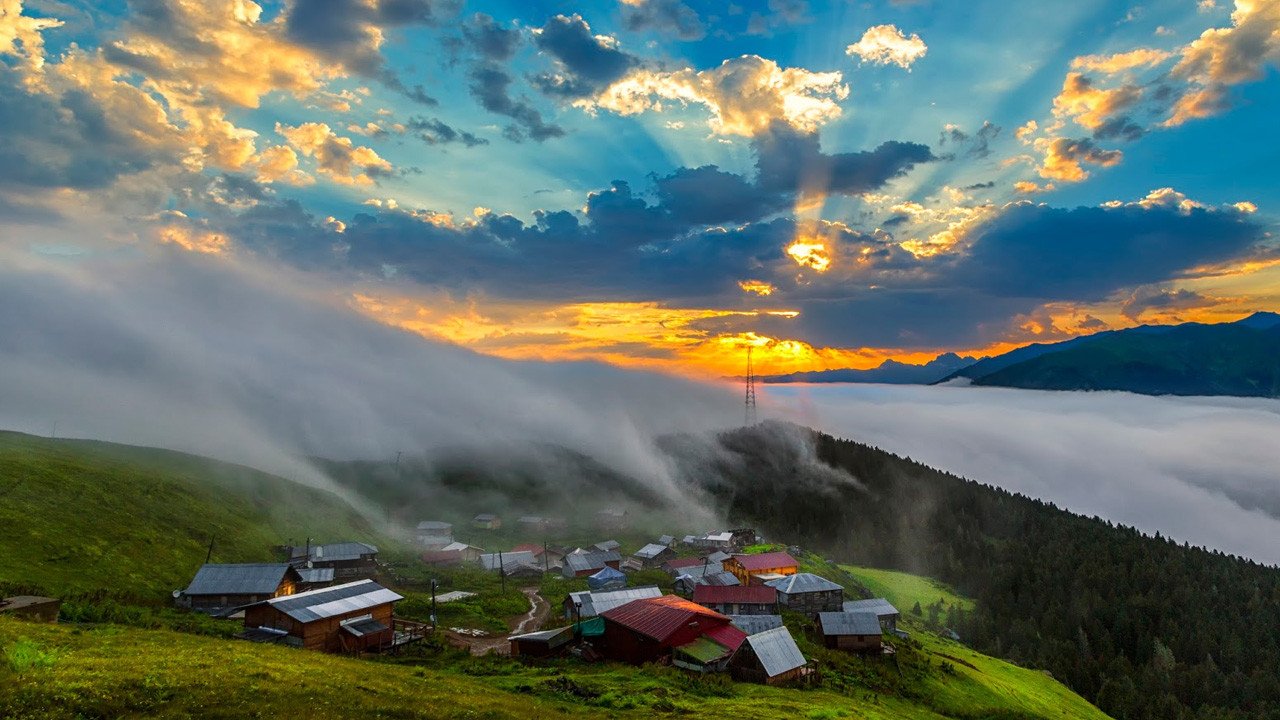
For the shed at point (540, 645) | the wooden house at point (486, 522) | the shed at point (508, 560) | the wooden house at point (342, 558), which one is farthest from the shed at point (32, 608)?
the wooden house at point (486, 522)

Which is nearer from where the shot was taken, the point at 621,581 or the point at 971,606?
the point at 621,581

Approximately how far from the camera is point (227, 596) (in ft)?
230

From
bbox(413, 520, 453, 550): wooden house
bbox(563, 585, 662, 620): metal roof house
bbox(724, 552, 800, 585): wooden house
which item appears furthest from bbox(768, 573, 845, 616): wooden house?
bbox(413, 520, 453, 550): wooden house

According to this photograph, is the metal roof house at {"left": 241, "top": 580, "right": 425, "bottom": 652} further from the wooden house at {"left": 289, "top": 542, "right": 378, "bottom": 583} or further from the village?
the wooden house at {"left": 289, "top": 542, "right": 378, "bottom": 583}

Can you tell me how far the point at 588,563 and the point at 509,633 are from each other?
56.0 meters

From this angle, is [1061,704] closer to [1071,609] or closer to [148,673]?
[1071,609]

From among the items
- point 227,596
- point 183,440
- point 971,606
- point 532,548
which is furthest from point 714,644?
point 183,440

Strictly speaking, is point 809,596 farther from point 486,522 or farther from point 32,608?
point 486,522

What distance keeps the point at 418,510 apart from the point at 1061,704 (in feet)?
531

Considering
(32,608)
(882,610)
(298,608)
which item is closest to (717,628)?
(298,608)

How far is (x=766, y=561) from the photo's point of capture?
394 feet

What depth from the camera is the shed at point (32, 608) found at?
42866 millimetres

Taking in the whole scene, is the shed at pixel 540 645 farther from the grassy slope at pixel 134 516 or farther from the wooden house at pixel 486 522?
the wooden house at pixel 486 522

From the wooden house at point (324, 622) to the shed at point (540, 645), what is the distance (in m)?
13.4
